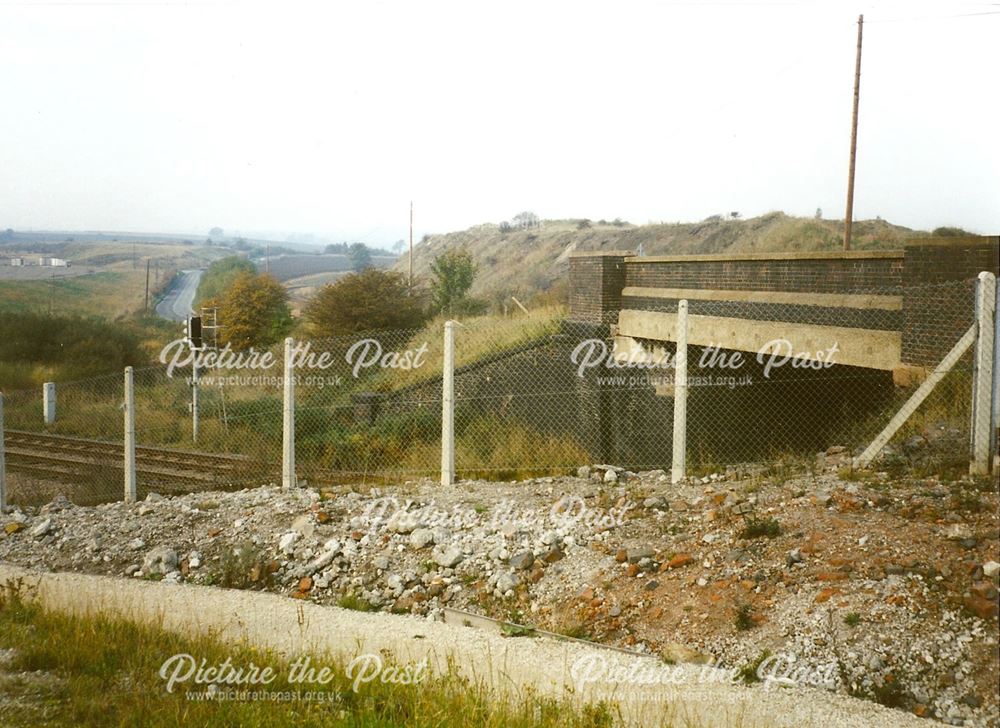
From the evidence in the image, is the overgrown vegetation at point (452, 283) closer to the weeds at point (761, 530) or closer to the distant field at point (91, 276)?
the distant field at point (91, 276)

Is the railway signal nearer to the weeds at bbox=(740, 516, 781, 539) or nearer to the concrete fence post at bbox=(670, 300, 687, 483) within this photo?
the concrete fence post at bbox=(670, 300, 687, 483)

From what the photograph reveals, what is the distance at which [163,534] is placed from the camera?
984 centimetres

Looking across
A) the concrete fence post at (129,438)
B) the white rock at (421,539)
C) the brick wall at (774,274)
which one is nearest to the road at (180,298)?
the concrete fence post at (129,438)

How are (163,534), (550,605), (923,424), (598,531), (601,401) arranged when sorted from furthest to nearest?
(601,401) < (163,534) < (923,424) < (598,531) < (550,605)

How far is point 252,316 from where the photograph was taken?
26.6 m

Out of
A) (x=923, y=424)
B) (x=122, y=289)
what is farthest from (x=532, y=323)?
(x=122, y=289)

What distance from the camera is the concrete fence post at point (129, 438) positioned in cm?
1185

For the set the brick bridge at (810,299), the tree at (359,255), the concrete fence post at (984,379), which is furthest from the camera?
the tree at (359,255)

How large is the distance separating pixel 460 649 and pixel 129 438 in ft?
25.3

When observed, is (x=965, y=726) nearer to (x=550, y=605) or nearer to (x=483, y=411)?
(x=550, y=605)

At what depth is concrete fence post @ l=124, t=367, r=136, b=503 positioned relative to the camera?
467 inches

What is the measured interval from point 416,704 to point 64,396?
783 inches

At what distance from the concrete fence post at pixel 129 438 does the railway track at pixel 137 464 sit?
1.25 meters

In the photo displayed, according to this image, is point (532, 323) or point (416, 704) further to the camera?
point (532, 323)
